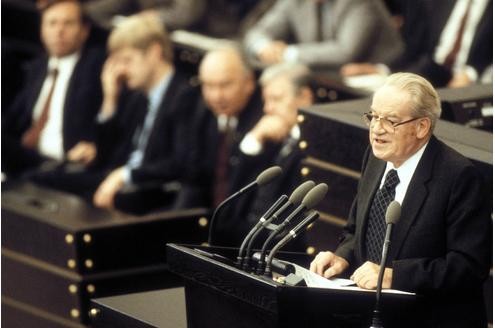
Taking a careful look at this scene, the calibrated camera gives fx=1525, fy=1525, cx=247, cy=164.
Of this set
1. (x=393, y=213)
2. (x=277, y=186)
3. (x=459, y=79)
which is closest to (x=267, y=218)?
(x=393, y=213)

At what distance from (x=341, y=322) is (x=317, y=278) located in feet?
0.58

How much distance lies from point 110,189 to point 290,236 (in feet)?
11.8

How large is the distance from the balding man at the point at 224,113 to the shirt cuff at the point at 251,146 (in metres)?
0.23

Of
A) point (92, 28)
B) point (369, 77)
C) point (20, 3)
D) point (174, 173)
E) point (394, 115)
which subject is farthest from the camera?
point (20, 3)

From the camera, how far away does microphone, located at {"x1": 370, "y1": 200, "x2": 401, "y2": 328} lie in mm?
3969

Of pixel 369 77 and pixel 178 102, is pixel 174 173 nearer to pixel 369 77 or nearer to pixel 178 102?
pixel 178 102

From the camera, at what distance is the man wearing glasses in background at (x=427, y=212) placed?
4.08 meters

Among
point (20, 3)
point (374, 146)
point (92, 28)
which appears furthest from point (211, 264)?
point (20, 3)

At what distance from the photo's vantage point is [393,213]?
4.05 meters

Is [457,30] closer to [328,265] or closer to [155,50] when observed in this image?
[155,50]

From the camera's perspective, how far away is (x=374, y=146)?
4129mm

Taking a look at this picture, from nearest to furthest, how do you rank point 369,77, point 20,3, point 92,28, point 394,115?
point 394,115 < point 369,77 < point 92,28 < point 20,3

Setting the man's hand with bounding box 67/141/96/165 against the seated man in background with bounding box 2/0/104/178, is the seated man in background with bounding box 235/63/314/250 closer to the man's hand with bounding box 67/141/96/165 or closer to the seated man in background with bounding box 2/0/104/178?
the man's hand with bounding box 67/141/96/165

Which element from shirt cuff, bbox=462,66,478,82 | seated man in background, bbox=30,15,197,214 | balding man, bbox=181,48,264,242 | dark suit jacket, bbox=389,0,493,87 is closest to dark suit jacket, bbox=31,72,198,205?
seated man in background, bbox=30,15,197,214
